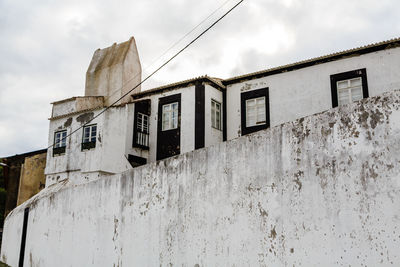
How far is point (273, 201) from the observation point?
6406mm

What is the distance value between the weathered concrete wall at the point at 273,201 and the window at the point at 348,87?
27.3 ft

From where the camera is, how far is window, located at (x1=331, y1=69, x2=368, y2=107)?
1415cm

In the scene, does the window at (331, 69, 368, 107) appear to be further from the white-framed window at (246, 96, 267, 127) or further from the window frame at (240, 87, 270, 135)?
the white-framed window at (246, 96, 267, 127)

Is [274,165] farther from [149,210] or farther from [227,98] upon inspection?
[227,98]

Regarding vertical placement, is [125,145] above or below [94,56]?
below

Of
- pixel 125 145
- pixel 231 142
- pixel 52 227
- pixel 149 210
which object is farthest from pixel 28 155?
pixel 231 142

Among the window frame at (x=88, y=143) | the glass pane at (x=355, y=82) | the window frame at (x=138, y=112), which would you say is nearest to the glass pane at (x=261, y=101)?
the glass pane at (x=355, y=82)

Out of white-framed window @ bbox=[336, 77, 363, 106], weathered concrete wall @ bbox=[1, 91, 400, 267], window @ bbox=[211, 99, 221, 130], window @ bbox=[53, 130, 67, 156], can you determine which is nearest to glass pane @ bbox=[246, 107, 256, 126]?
window @ bbox=[211, 99, 221, 130]

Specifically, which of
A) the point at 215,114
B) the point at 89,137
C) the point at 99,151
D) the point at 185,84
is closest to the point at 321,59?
the point at 215,114

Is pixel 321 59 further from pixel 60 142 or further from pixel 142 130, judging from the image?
pixel 60 142

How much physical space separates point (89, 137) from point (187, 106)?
15.5 ft

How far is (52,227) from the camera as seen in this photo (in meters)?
12.6

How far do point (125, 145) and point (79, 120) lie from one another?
289 cm

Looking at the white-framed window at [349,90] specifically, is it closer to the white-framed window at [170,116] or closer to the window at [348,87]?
the window at [348,87]
